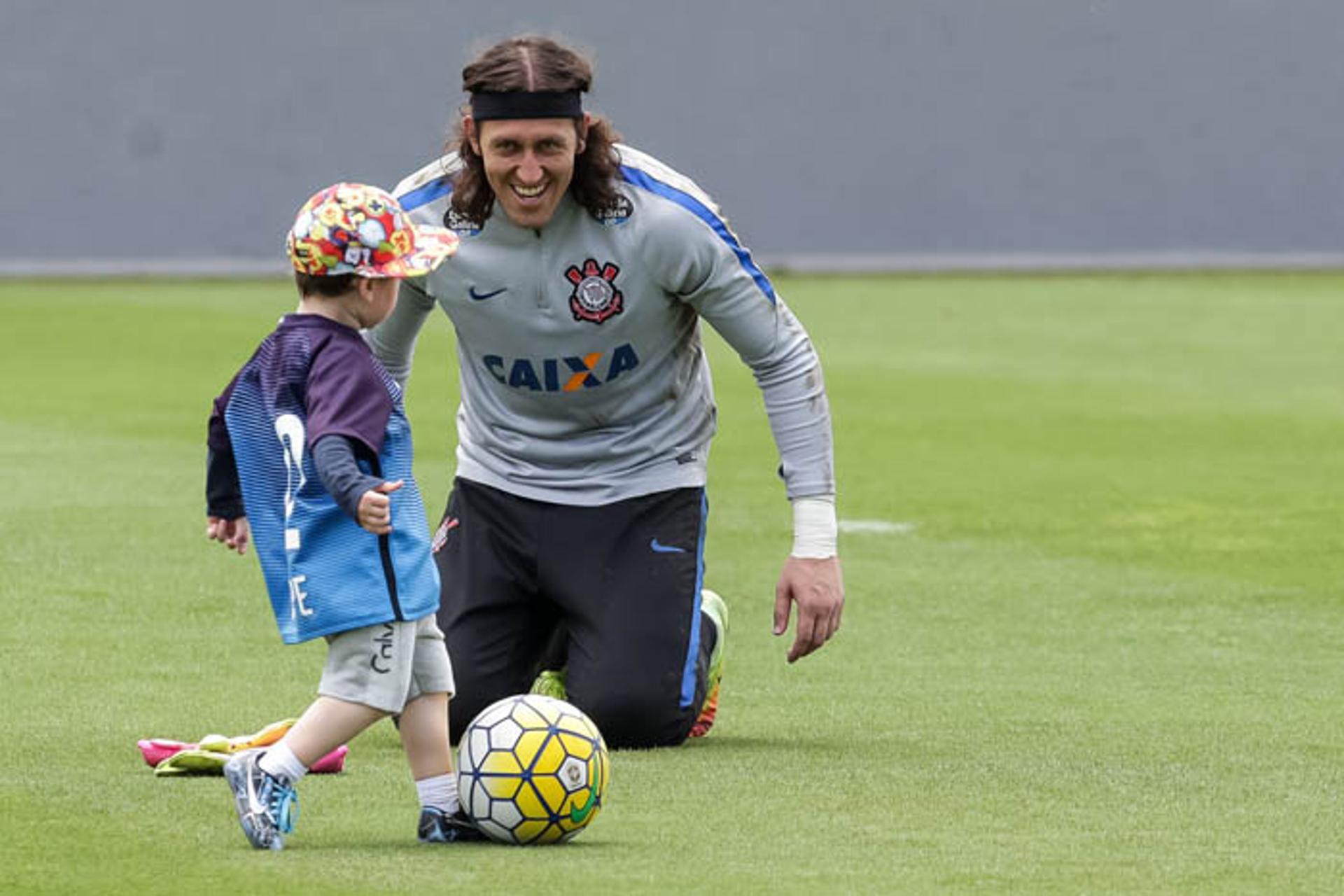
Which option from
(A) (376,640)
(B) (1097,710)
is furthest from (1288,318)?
(A) (376,640)

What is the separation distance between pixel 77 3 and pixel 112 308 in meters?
8.12

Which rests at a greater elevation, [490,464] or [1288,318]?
[490,464]

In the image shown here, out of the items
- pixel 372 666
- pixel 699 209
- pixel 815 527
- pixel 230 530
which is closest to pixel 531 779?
pixel 372 666

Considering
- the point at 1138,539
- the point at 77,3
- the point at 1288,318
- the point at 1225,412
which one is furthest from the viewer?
the point at 77,3

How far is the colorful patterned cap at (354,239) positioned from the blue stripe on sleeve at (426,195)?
147 centimetres

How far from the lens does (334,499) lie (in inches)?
215

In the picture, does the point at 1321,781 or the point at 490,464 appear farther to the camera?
the point at 490,464

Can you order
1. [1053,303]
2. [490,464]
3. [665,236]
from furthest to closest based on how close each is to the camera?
[1053,303]
[490,464]
[665,236]

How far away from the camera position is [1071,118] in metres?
36.0

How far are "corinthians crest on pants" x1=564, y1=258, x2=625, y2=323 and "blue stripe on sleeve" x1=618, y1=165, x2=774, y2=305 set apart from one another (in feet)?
0.73

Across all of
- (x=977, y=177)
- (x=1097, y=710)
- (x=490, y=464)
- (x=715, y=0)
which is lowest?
(x=977, y=177)

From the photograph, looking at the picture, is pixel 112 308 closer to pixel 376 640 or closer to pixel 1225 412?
pixel 1225 412

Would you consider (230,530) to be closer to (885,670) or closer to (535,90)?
(535,90)

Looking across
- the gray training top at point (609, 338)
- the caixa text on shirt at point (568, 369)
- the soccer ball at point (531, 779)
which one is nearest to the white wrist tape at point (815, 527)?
the gray training top at point (609, 338)
